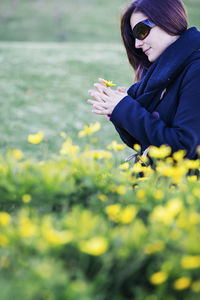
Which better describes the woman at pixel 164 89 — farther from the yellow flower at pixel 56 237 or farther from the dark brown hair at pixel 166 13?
the yellow flower at pixel 56 237

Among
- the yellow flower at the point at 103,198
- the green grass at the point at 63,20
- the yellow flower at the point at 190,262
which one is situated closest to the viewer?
the yellow flower at the point at 190,262

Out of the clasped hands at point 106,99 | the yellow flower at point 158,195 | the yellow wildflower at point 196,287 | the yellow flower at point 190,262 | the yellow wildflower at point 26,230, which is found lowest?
the clasped hands at point 106,99

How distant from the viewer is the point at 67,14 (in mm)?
25016

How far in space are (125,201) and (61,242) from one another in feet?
1.44

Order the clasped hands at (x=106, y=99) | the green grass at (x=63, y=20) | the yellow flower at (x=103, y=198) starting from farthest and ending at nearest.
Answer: the green grass at (x=63, y=20), the clasped hands at (x=106, y=99), the yellow flower at (x=103, y=198)

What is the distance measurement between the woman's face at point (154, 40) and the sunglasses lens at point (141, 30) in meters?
0.02

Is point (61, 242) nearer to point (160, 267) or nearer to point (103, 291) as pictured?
point (103, 291)

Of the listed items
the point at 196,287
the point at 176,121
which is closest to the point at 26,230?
the point at 196,287

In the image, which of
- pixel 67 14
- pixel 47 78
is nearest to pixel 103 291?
pixel 47 78

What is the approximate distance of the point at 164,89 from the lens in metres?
1.88

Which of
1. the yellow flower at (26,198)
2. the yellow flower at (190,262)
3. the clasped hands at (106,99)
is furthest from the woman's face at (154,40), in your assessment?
the yellow flower at (190,262)

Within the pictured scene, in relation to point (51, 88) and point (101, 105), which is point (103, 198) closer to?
point (101, 105)

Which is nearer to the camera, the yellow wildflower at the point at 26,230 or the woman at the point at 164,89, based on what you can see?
the yellow wildflower at the point at 26,230

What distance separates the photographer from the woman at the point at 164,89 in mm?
1659
